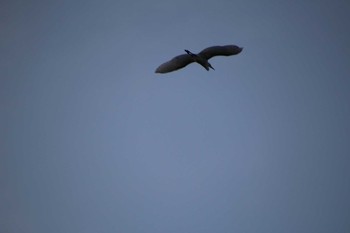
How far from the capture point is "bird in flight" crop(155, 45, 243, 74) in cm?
1175

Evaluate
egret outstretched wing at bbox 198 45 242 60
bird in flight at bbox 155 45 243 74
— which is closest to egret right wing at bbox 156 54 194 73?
bird in flight at bbox 155 45 243 74

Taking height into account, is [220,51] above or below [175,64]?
above

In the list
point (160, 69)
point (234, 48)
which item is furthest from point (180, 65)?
point (234, 48)

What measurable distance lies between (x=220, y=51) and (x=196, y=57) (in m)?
0.72

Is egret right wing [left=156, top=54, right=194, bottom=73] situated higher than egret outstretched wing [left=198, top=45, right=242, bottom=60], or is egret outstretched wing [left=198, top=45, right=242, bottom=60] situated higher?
egret outstretched wing [left=198, top=45, right=242, bottom=60]

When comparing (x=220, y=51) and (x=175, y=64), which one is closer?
(x=175, y=64)

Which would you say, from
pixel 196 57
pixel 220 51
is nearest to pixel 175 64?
pixel 196 57

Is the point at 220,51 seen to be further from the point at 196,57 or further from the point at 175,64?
the point at 175,64

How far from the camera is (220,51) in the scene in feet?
39.3

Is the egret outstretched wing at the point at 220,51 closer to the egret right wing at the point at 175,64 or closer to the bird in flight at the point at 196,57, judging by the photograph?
the bird in flight at the point at 196,57

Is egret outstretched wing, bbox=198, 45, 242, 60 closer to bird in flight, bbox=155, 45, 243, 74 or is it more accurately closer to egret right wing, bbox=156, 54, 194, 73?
bird in flight, bbox=155, 45, 243, 74

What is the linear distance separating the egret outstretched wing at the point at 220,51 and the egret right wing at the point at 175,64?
1.47 feet

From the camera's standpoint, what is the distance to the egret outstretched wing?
1181cm

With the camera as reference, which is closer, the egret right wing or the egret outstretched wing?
the egret right wing
